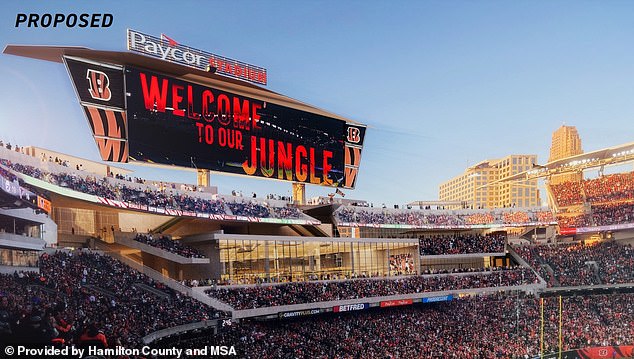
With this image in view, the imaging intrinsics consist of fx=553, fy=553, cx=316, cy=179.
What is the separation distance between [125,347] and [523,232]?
2256 inches

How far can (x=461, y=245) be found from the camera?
2298 inches

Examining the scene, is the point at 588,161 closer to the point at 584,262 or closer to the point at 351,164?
the point at 584,262

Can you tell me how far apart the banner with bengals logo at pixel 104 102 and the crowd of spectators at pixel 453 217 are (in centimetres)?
2618

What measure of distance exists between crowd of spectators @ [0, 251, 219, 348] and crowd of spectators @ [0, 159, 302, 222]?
4.47 meters

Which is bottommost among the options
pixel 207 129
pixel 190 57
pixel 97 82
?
pixel 207 129

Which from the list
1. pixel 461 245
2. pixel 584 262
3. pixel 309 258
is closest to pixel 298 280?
pixel 309 258

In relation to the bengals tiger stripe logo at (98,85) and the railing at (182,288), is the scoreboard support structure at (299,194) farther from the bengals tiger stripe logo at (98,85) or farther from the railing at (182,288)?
the bengals tiger stripe logo at (98,85)

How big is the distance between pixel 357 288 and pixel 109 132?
22155mm

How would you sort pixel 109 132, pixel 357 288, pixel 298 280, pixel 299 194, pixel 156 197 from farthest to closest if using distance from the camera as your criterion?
pixel 299 194
pixel 298 280
pixel 357 288
pixel 156 197
pixel 109 132

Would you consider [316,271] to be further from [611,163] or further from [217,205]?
[611,163]

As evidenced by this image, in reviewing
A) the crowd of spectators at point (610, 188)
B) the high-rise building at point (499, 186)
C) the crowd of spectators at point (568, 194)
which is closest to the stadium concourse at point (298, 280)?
the crowd of spectators at point (610, 188)

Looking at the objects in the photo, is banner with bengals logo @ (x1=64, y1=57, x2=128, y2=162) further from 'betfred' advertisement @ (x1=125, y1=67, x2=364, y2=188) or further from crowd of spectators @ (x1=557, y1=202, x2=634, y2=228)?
crowd of spectators @ (x1=557, y1=202, x2=634, y2=228)

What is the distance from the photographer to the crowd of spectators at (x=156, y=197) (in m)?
31.8

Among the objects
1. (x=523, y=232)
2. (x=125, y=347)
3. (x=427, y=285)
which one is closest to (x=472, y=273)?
(x=427, y=285)
